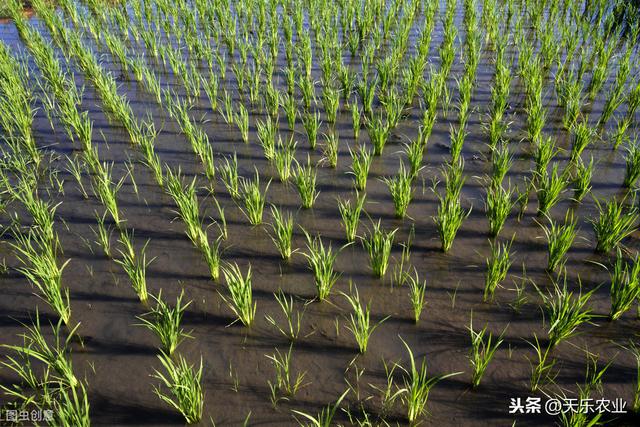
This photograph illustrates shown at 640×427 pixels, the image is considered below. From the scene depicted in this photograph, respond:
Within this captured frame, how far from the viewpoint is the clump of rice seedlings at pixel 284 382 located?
1.88 meters

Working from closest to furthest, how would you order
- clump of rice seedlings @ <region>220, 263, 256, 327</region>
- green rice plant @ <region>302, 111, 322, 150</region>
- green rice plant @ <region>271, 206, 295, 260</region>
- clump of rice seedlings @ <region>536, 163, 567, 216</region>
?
1. clump of rice seedlings @ <region>220, 263, 256, 327</region>
2. green rice plant @ <region>271, 206, 295, 260</region>
3. clump of rice seedlings @ <region>536, 163, 567, 216</region>
4. green rice plant @ <region>302, 111, 322, 150</region>

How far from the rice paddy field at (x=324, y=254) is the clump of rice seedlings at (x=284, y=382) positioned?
0.6 inches

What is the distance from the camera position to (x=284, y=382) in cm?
192

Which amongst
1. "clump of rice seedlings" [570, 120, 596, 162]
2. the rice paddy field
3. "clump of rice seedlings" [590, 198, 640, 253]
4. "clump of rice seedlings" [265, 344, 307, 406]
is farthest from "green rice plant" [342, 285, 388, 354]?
"clump of rice seedlings" [570, 120, 596, 162]

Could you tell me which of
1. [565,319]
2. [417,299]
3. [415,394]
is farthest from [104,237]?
[565,319]

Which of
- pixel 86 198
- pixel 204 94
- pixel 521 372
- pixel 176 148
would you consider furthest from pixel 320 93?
pixel 521 372

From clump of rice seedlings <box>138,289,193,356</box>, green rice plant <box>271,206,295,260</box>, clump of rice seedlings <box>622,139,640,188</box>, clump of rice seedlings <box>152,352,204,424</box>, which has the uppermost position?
clump of rice seedlings <box>622,139,640,188</box>

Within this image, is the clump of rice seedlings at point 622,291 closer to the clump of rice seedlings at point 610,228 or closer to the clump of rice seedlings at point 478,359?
the clump of rice seedlings at point 610,228

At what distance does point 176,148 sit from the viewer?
3.69 metres

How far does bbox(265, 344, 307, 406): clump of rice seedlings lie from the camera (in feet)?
6.17

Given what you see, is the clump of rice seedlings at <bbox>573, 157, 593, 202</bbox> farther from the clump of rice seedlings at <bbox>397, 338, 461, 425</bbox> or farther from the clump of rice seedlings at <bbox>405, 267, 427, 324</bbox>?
the clump of rice seedlings at <bbox>397, 338, 461, 425</bbox>

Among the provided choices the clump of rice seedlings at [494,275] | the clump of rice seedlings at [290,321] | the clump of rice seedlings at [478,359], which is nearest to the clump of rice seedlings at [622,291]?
the clump of rice seedlings at [494,275]

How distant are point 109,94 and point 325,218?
2429 millimetres

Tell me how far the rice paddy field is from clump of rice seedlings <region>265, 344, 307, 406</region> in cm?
1
